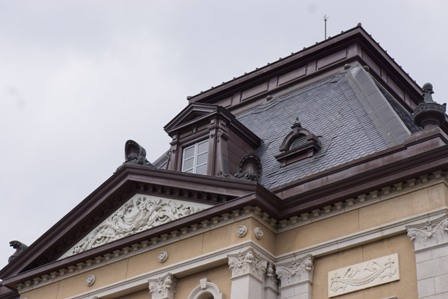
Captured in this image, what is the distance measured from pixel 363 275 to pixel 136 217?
757cm

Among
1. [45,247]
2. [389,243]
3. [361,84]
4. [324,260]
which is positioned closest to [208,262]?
[324,260]

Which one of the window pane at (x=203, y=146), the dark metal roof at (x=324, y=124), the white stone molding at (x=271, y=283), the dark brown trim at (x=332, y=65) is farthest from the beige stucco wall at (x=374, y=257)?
the dark brown trim at (x=332, y=65)

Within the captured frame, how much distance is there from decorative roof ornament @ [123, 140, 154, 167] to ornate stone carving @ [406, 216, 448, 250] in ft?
30.6

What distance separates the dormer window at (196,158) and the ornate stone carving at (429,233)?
793 centimetres

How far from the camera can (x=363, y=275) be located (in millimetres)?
22031

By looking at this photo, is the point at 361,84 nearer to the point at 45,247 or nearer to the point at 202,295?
the point at 202,295

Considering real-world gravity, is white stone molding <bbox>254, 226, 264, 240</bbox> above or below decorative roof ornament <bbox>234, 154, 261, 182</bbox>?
below

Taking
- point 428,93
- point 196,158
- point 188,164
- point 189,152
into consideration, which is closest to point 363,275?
point 428,93

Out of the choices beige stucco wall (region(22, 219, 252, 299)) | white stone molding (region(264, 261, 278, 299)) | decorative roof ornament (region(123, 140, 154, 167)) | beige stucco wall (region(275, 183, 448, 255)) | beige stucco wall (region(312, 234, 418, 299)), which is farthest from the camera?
decorative roof ornament (region(123, 140, 154, 167))

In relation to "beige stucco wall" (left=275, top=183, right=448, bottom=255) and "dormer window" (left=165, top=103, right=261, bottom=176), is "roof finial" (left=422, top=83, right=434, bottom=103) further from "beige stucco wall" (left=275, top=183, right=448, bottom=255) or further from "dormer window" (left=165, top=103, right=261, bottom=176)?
"dormer window" (left=165, top=103, right=261, bottom=176)

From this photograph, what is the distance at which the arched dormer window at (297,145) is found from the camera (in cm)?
2623

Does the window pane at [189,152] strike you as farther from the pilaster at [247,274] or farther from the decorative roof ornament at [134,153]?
the pilaster at [247,274]

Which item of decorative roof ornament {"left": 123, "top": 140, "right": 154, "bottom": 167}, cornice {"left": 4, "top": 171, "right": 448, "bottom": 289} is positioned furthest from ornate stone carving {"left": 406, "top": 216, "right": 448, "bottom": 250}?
decorative roof ornament {"left": 123, "top": 140, "right": 154, "bottom": 167}

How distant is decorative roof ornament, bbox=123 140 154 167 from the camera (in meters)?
27.7
